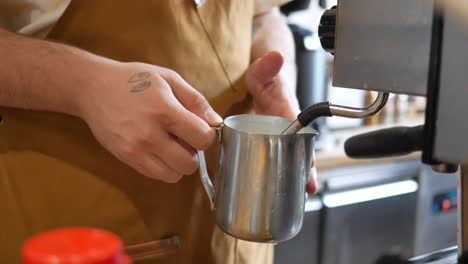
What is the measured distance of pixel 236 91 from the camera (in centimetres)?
72

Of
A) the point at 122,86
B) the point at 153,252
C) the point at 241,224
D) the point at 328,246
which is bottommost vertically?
the point at 328,246

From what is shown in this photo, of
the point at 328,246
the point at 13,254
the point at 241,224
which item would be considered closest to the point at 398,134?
the point at 241,224

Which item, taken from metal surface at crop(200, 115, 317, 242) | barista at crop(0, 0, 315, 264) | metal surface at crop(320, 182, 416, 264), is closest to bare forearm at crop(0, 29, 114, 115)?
barista at crop(0, 0, 315, 264)

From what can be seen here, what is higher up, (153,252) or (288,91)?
(288,91)

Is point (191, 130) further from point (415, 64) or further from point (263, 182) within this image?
point (415, 64)

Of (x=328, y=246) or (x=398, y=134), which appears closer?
(x=398, y=134)

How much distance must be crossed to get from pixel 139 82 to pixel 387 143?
0.77ft

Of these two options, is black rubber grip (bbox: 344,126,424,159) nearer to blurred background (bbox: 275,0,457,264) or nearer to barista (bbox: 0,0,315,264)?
barista (bbox: 0,0,315,264)

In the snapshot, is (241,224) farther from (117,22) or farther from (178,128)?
(117,22)

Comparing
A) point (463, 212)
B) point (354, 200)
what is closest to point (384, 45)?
point (463, 212)

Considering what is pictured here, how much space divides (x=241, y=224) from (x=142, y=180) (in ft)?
0.60

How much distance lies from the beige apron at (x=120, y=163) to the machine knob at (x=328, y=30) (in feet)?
0.78

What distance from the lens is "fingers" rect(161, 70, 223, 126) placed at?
0.56 metres

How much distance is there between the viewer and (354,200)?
147 centimetres
